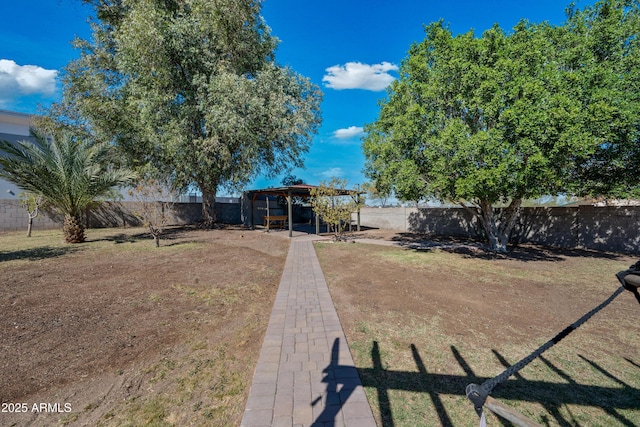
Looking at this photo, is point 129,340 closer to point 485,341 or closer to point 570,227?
point 485,341

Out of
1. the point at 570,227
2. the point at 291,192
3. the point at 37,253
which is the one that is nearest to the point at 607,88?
the point at 570,227

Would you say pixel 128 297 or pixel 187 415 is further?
pixel 128 297

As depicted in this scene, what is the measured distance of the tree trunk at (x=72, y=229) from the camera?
34.3ft

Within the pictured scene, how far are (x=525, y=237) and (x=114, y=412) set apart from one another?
48.3ft

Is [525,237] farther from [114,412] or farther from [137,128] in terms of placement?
[137,128]

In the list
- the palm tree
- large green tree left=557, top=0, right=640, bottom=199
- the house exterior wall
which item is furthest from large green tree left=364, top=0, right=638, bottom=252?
the house exterior wall

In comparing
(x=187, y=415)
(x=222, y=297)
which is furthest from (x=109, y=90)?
(x=187, y=415)

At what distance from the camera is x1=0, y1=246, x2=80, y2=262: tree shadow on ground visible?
790 cm

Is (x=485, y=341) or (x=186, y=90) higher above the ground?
(x=186, y=90)

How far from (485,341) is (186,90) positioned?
638 inches

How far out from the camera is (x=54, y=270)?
6.63 meters

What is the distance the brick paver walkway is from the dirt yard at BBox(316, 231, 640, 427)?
0.60ft

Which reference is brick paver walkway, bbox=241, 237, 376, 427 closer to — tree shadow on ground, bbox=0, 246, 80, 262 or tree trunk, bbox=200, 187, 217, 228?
tree shadow on ground, bbox=0, 246, 80, 262

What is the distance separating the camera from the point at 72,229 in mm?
10523
